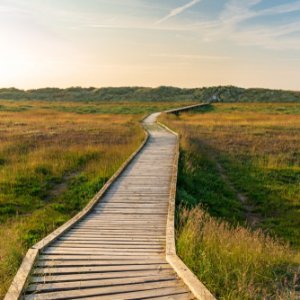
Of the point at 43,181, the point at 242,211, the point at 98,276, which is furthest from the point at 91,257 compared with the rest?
the point at 43,181

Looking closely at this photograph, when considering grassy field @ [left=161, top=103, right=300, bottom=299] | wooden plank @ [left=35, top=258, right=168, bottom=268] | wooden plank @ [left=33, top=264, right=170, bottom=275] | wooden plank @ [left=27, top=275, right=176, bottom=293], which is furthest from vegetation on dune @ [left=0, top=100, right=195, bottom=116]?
wooden plank @ [left=27, top=275, right=176, bottom=293]

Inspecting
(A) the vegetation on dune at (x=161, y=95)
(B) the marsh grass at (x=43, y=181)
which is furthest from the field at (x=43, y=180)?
(A) the vegetation on dune at (x=161, y=95)

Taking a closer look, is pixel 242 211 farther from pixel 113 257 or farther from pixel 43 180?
pixel 113 257

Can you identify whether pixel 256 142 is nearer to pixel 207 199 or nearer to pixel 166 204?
pixel 207 199

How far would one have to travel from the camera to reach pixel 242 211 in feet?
42.2

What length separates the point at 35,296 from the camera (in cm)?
500

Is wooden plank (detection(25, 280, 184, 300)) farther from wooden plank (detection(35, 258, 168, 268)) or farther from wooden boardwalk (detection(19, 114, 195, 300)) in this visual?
wooden plank (detection(35, 258, 168, 268))

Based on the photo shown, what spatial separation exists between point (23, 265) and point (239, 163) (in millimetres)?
14403

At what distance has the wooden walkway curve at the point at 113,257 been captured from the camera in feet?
16.9

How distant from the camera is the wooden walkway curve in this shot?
5.16 m

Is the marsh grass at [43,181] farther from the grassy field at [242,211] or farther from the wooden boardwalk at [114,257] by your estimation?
the grassy field at [242,211]

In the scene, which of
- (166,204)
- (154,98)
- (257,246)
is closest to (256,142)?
(166,204)

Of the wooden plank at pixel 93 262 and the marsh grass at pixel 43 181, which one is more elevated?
the wooden plank at pixel 93 262

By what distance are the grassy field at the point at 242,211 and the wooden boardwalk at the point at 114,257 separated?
0.47 meters
